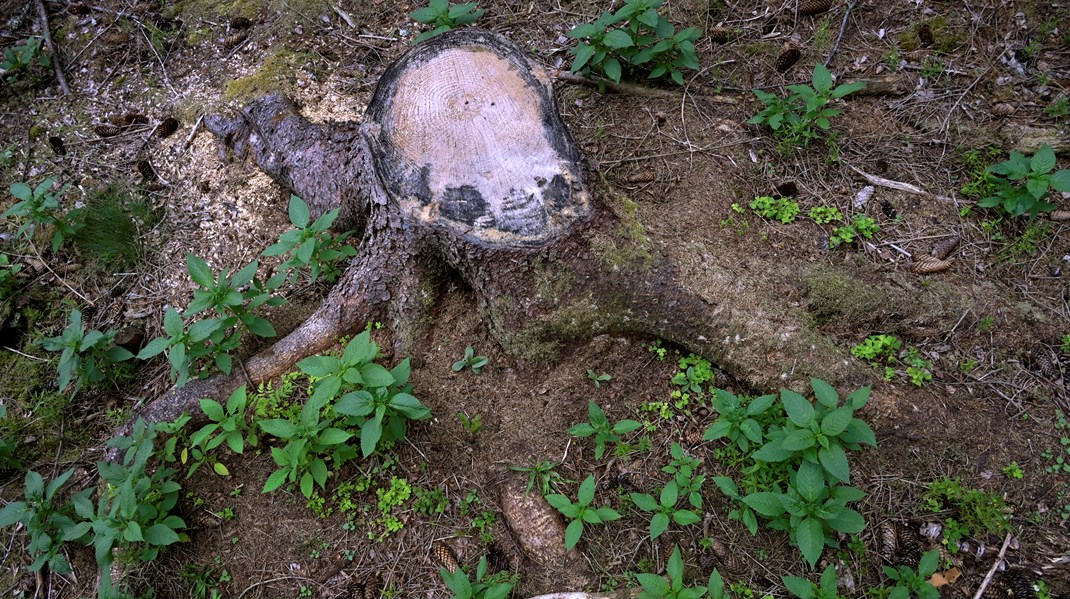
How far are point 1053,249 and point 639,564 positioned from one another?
2721 millimetres

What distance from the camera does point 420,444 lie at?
2.58 metres

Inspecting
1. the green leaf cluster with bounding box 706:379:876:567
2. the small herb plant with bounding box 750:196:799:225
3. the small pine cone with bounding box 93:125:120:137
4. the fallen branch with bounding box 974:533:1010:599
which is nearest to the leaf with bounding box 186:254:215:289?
the small pine cone with bounding box 93:125:120:137

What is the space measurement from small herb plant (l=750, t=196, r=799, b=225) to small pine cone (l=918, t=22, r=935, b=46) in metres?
1.57

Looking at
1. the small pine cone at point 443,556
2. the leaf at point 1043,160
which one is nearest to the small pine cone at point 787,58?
the leaf at point 1043,160

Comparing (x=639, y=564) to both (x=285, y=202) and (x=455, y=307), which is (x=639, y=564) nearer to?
(x=455, y=307)

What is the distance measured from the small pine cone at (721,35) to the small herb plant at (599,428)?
8.78 ft

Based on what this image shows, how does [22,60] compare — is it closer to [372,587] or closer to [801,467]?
[372,587]

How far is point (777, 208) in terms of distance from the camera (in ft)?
10.1

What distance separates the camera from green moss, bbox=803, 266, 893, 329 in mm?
2740

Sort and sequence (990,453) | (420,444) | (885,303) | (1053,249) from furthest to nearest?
(1053,249)
(885,303)
(420,444)
(990,453)

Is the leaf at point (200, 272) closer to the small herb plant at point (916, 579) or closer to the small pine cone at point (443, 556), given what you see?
the small pine cone at point (443, 556)

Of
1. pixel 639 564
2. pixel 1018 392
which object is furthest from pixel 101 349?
pixel 1018 392

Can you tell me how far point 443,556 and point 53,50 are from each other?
474 cm

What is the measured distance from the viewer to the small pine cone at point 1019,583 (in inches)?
84.1
